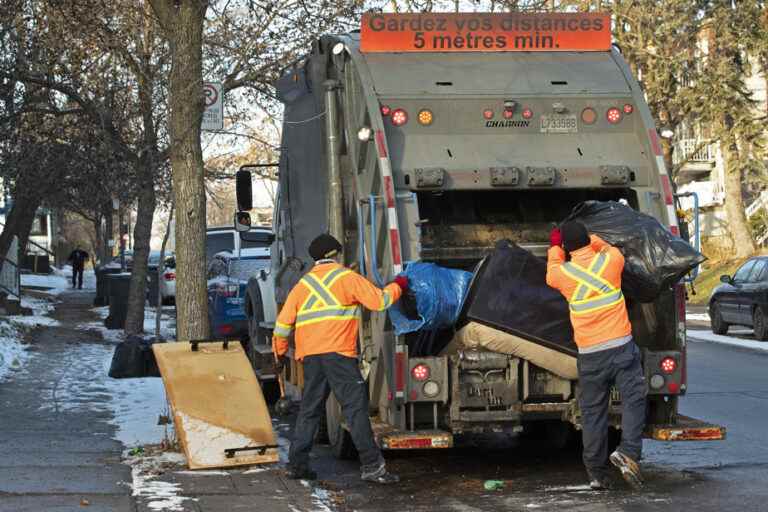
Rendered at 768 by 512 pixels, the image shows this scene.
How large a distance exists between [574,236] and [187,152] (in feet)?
13.5

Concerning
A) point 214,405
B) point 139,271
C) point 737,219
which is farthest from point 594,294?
point 737,219

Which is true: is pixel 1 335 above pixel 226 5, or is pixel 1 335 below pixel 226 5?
below

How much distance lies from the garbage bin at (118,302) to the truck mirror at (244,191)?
11.1 metres

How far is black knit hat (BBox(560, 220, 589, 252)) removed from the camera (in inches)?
318

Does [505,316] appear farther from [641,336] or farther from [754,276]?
[754,276]

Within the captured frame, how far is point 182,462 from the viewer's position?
9.09m

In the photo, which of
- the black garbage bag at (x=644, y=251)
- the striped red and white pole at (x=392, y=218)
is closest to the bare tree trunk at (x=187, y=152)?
the striped red and white pole at (x=392, y=218)

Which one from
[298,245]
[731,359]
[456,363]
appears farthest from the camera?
[731,359]

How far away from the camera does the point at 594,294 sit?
7996mm

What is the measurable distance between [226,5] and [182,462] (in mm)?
6641

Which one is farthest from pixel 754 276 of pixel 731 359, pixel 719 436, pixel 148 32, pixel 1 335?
pixel 719 436

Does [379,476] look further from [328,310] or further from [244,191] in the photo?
[244,191]

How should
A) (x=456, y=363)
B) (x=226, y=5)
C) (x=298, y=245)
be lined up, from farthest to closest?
(x=226, y=5), (x=298, y=245), (x=456, y=363)

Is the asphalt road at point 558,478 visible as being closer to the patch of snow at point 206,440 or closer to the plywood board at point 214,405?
the plywood board at point 214,405
